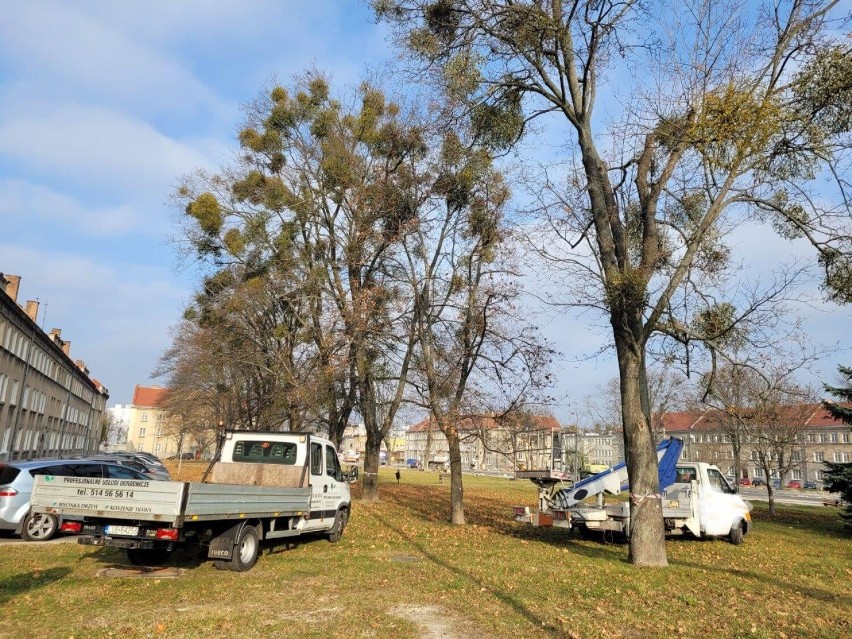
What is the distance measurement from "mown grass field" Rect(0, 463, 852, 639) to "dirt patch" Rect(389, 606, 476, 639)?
2cm

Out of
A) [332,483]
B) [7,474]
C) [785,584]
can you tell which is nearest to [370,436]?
[332,483]

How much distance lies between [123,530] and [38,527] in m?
5.60

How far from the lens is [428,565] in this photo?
35.6 ft

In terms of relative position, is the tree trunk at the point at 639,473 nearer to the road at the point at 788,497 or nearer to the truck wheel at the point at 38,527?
the truck wheel at the point at 38,527

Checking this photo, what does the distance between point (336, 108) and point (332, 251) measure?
5383mm

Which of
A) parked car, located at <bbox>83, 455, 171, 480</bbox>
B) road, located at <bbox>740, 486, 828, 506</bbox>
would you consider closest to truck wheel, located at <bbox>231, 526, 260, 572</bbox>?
parked car, located at <bbox>83, 455, 171, 480</bbox>

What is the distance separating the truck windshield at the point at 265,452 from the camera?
12.8m

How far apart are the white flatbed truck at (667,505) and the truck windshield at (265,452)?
19.1 ft

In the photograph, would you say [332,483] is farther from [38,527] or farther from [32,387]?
[32,387]

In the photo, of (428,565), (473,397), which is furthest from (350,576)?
(473,397)

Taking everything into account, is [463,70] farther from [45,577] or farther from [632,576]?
[45,577]

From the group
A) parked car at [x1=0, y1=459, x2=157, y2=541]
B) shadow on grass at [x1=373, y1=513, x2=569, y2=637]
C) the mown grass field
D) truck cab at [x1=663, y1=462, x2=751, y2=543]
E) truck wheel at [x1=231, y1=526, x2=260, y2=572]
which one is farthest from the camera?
truck cab at [x1=663, y1=462, x2=751, y2=543]

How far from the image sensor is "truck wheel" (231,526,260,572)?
981cm

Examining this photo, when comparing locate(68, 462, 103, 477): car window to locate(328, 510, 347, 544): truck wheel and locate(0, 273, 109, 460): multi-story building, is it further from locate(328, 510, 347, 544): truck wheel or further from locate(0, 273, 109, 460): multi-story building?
locate(0, 273, 109, 460): multi-story building
